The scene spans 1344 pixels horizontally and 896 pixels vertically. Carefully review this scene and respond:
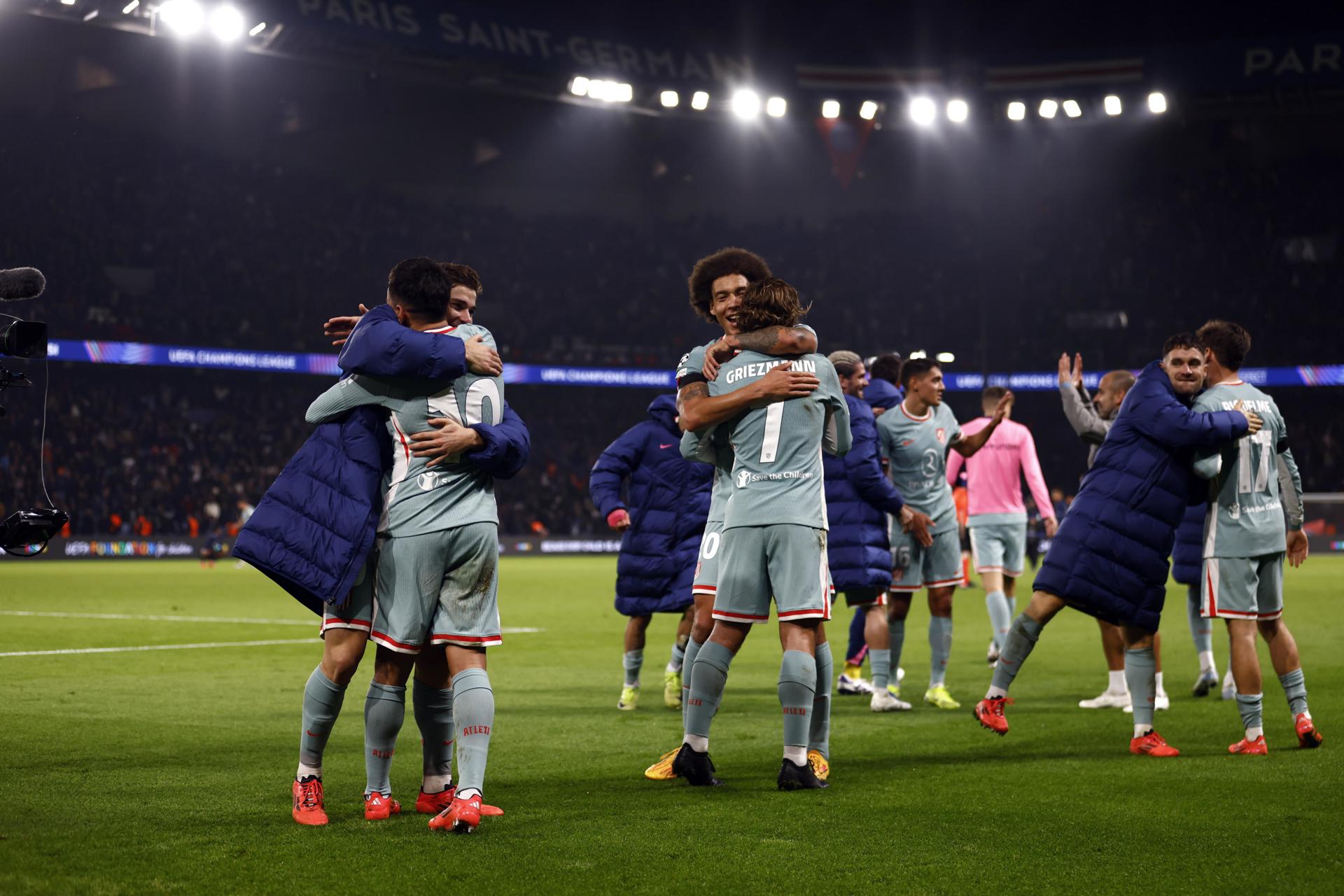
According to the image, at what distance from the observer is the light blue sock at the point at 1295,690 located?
21.1ft

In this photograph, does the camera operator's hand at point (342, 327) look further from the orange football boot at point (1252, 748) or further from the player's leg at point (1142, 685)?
the orange football boot at point (1252, 748)

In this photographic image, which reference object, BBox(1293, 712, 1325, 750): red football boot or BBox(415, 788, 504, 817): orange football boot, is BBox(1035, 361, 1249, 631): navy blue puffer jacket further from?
BBox(415, 788, 504, 817): orange football boot

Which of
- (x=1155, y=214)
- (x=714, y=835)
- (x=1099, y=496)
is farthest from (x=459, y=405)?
(x=1155, y=214)

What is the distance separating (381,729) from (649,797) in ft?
3.74

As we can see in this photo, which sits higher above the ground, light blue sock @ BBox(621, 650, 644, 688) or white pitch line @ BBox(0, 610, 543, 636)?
light blue sock @ BBox(621, 650, 644, 688)

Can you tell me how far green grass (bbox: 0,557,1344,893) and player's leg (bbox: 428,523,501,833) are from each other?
Answer: 10.7 inches

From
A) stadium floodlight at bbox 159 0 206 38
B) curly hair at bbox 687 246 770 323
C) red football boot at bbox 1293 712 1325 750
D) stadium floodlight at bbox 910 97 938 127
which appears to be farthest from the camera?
stadium floodlight at bbox 910 97 938 127

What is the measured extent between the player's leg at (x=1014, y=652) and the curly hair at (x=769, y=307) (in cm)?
202

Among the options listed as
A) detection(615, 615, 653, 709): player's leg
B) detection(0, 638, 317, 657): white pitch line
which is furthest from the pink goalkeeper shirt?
detection(0, 638, 317, 657): white pitch line

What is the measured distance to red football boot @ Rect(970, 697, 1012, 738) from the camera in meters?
6.23

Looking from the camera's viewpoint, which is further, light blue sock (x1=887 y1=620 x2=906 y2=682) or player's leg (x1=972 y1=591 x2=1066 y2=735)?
light blue sock (x1=887 y1=620 x2=906 y2=682)

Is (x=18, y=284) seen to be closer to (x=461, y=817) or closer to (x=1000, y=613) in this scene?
(x=461, y=817)

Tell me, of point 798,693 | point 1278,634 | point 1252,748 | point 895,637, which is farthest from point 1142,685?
point 895,637

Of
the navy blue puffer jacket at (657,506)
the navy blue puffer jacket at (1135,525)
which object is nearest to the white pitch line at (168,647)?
the navy blue puffer jacket at (657,506)
